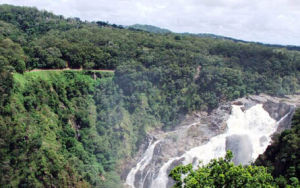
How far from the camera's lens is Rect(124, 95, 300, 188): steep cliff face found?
141 feet

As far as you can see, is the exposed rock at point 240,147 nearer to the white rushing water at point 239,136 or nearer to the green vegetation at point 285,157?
the white rushing water at point 239,136

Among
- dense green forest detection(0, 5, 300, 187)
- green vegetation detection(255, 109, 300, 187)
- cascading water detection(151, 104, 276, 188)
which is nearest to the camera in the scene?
green vegetation detection(255, 109, 300, 187)

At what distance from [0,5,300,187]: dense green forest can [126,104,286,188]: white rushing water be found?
4.06 meters

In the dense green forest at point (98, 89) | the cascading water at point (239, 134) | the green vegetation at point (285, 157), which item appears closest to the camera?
the green vegetation at point (285, 157)

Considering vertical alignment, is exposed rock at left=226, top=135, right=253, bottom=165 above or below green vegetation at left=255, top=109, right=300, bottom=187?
below

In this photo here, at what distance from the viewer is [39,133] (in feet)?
118

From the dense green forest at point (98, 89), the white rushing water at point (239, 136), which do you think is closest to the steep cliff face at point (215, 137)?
the white rushing water at point (239, 136)

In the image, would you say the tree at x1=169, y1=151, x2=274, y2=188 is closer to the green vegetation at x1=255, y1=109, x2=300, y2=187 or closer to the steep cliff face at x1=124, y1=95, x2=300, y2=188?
the green vegetation at x1=255, y1=109, x2=300, y2=187

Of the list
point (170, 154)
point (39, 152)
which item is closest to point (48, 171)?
point (39, 152)

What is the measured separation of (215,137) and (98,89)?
66.0ft

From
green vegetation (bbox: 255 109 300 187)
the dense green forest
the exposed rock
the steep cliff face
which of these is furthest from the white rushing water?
green vegetation (bbox: 255 109 300 187)

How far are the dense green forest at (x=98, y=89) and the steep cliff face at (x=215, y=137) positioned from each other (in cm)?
269

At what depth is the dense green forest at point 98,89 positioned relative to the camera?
1356 inches

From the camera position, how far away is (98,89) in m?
49.9
